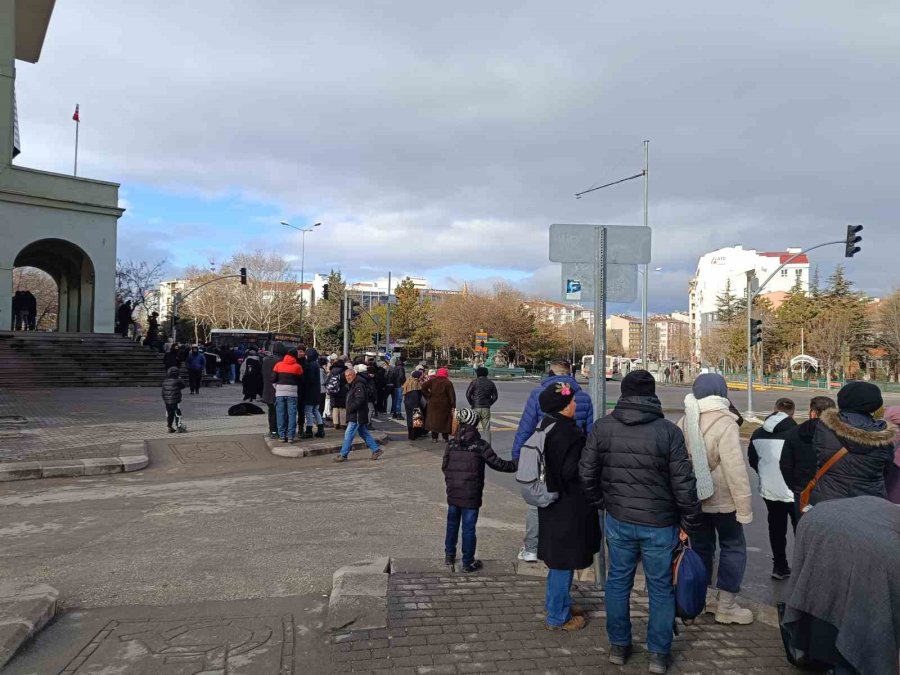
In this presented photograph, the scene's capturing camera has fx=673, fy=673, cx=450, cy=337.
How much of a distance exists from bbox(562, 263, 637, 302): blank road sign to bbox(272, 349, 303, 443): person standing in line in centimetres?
748

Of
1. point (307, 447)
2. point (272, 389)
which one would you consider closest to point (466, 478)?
point (307, 447)

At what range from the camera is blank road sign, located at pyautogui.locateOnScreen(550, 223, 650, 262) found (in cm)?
570

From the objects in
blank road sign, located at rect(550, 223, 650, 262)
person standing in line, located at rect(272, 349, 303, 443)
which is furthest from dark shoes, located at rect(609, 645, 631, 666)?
person standing in line, located at rect(272, 349, 303, 443)

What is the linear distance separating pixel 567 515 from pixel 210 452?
8.88m

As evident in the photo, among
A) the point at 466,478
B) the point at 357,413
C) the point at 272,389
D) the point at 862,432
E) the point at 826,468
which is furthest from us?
the point at 272,389

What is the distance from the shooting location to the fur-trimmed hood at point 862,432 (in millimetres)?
4320

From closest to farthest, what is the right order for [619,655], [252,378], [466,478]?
[619,655] → [466,478] → [252,378]

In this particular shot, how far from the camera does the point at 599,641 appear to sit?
4320 mm

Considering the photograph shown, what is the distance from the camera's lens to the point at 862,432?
14.3 feet

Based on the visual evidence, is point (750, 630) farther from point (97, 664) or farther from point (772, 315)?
point (772, 315)

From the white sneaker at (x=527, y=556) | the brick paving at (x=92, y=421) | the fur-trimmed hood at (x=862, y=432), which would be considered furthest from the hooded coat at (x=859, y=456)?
the brick paving at (x=92, y=421)

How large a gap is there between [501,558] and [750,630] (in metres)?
2.35

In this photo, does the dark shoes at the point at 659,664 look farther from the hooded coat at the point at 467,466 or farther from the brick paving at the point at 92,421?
the brick paving at the point at 92,421

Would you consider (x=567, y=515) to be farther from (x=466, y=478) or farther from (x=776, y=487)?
(x=776, y=487)
